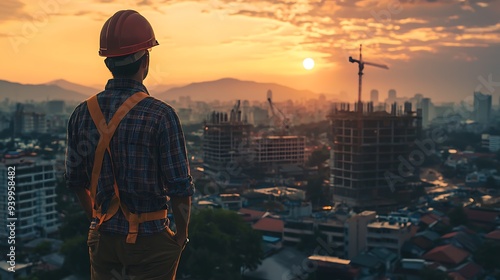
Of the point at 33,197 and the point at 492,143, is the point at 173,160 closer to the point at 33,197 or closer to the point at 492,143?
the point at 33,197

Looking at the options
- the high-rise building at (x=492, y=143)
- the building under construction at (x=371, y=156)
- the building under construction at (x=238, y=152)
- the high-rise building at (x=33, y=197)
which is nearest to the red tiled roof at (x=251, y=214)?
the building under construction at (x=371, y=156)

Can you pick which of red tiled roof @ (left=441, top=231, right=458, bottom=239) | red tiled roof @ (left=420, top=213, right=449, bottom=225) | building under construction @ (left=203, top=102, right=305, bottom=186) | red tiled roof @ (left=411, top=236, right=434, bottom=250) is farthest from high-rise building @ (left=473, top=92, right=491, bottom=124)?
red tiled roof @ (left=411, top=236, right=434, bottom=250)

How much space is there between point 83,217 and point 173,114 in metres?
8.44

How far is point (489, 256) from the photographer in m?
7.73

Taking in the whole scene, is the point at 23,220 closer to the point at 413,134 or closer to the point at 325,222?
the point at 325,222

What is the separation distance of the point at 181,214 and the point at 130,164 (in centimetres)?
13

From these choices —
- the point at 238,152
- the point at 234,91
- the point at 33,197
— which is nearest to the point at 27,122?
the point at 238,152

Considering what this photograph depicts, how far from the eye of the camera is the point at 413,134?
14789 mm

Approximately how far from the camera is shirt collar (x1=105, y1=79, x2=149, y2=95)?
1.02 meters

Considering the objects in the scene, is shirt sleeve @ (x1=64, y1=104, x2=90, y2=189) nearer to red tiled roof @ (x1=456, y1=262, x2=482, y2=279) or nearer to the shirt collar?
the shirt collar

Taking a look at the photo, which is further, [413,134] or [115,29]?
[413,134]

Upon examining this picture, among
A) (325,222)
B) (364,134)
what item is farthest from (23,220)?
(364,134)

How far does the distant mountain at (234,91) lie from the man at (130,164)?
69.6 m

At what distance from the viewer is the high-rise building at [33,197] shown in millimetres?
9898
